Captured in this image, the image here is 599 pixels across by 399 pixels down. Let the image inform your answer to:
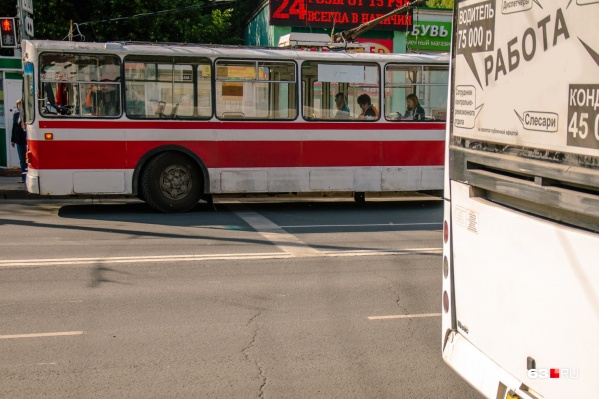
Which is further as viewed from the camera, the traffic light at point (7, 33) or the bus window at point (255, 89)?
the traffic light at point (7, 33)

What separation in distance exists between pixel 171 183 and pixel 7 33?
5895 millimetres

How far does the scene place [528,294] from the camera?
12.7 feet

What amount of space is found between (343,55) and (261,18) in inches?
625

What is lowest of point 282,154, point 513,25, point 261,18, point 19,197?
point 19,197

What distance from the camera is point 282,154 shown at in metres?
14.6

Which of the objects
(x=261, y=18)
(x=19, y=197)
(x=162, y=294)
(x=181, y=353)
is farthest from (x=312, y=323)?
(x=261, y=18)

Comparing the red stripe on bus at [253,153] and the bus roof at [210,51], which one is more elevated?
the bus roof at [210,51]

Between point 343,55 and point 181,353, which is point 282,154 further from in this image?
point 181,353

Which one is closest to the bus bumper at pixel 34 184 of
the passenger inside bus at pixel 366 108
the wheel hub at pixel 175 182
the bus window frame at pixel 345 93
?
the wheel hub at pixel 175 182

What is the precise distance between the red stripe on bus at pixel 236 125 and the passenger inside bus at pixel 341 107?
0.15 metres

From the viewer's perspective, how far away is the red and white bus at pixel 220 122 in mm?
13695

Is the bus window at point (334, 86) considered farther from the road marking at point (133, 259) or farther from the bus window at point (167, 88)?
the road marking at point (133, 259)

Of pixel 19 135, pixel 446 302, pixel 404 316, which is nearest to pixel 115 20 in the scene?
pixel 19 135

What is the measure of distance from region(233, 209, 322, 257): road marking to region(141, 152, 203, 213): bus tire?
94 cm
